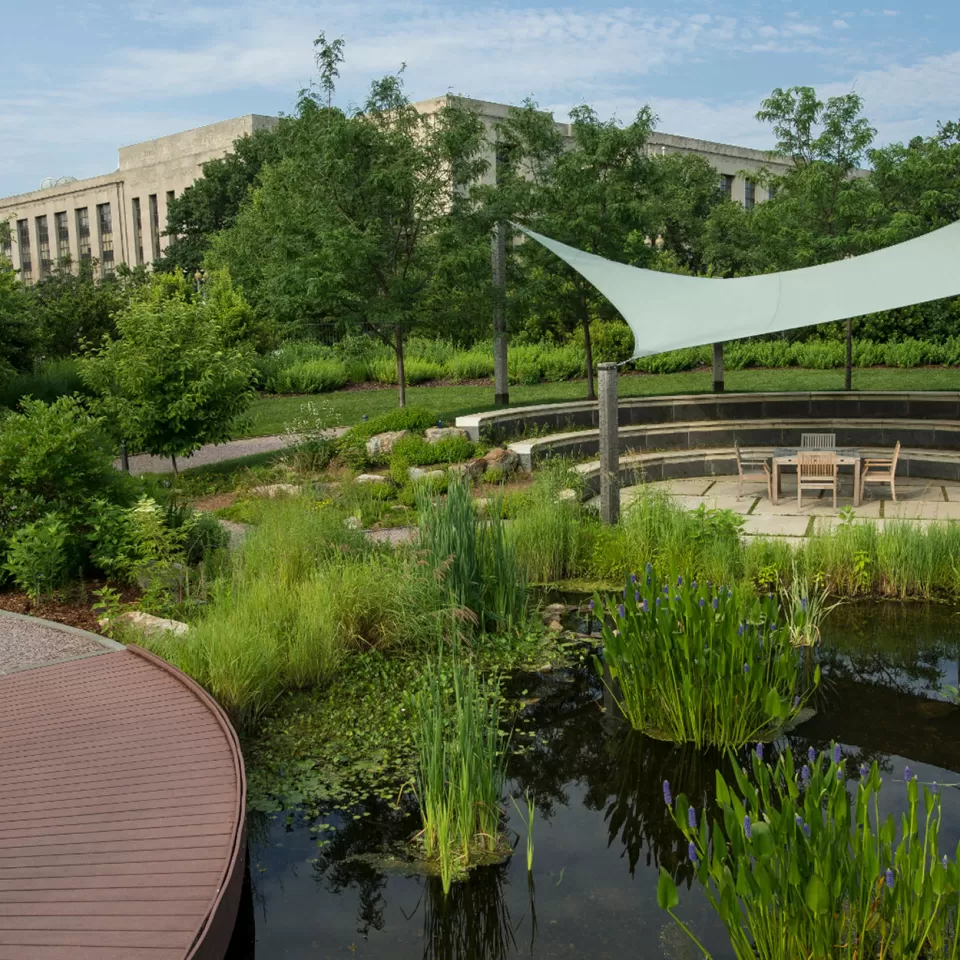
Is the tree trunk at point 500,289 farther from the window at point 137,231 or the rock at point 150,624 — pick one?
the window at point 137,231

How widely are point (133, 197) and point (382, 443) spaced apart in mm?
59475

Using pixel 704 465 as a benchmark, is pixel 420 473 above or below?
above

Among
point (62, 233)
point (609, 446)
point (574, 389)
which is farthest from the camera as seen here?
point (62, 233)

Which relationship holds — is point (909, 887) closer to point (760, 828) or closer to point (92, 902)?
point (760, 828)

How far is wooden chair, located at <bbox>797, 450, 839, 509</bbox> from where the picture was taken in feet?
35.1

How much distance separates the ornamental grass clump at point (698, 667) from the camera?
5.16 meters

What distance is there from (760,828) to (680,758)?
Result: 8.03ft

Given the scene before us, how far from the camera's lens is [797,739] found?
556 cm

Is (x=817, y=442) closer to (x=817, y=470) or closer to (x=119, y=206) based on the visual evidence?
(x=817, y=470)

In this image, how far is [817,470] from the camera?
11.0 metres

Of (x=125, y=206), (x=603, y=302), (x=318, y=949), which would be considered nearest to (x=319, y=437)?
(x=603, y=302)

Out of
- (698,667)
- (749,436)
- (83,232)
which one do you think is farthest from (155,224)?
(698,667)

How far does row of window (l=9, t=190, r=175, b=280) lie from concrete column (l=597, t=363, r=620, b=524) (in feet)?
192

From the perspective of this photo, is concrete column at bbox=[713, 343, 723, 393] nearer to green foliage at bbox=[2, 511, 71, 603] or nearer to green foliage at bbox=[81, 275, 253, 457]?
green foliage at bbox=[81, 275, 253, 457]
